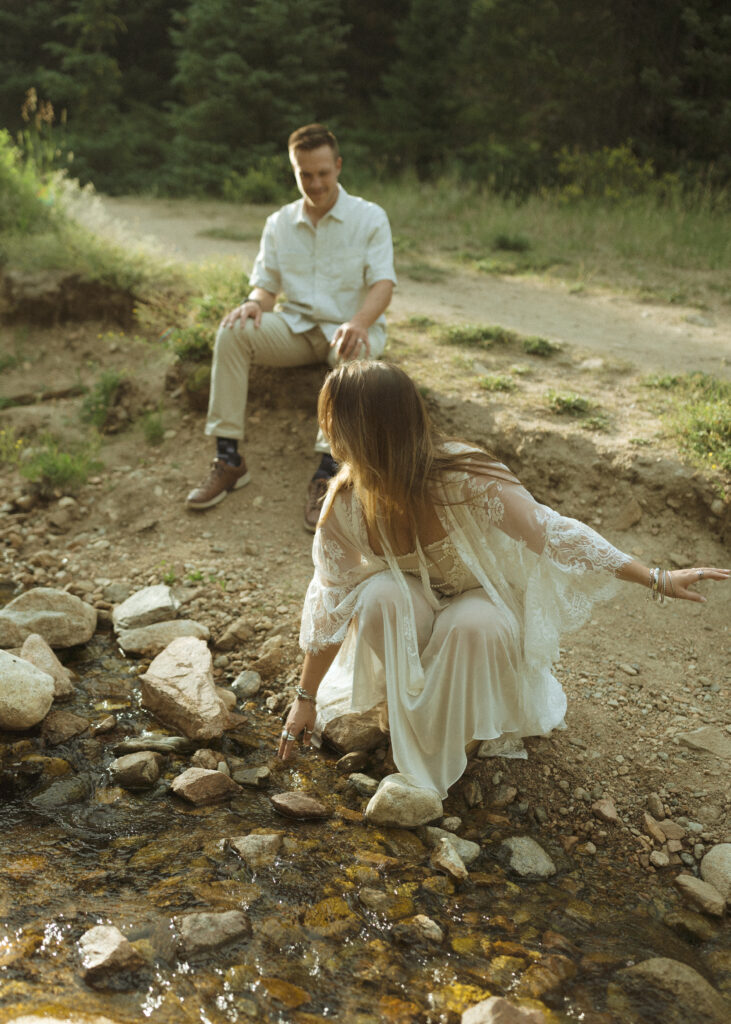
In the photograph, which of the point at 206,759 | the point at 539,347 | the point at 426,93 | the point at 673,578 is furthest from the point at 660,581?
the point at 426,93

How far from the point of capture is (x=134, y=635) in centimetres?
374

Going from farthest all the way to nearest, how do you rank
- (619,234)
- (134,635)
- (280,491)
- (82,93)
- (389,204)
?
(82,93) → (389,204) → (619,234) → (280,491) → (134,635)

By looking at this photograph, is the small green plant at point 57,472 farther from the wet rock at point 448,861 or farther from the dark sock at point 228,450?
the wet rock at point 448,861

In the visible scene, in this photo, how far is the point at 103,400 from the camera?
19.2ft

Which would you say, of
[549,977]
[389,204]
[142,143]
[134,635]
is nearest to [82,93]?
[142,143]

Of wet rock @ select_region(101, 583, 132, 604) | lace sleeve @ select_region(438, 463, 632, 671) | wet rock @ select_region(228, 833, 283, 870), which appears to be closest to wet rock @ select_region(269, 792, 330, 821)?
wet rock @ select_region(228, 833, 283, 870)

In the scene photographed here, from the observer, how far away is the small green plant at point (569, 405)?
4.71 m

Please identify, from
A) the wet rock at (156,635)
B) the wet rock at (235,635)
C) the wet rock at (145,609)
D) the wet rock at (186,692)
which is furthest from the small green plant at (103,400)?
the wet rock at (186,692)

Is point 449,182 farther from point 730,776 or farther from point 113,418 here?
point 730,776

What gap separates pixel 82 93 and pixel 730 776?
14855mm

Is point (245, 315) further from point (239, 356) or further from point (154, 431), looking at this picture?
point (154, 431)

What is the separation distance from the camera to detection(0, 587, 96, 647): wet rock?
3.58 meters

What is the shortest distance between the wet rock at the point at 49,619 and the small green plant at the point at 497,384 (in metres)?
2.60

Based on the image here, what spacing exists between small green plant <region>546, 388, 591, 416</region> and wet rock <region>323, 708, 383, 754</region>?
2356mm
